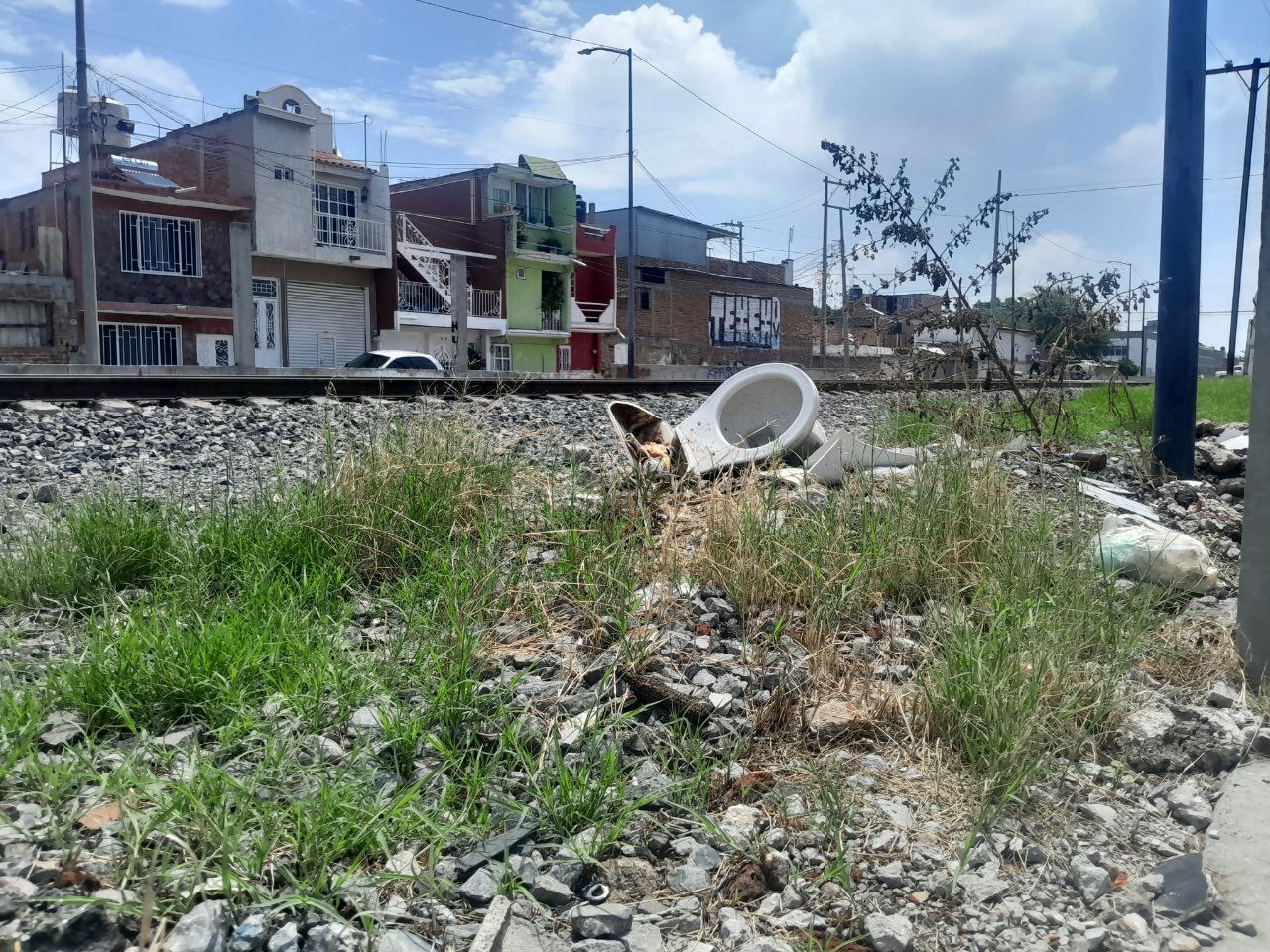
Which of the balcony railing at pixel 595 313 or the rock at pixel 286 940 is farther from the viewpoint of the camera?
the balcony railing at pixel 595 313

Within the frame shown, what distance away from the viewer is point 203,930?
1.93m

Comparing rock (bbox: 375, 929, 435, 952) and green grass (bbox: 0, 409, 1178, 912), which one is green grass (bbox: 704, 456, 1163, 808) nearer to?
green grass (bbox: 0, 409, 1178, 912)

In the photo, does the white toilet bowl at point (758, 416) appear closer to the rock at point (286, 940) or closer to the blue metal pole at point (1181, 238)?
the blue metal pole at point (1181, 238)

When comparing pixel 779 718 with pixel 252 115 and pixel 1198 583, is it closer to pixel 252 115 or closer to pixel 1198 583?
pixel 1198 583

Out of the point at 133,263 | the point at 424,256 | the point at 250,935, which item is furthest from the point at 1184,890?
the point at 424,256

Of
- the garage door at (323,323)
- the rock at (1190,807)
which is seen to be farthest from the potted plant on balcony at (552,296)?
the rock at (1190,807)

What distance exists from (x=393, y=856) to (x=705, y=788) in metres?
0.87

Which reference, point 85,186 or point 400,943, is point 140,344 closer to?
point 85,186

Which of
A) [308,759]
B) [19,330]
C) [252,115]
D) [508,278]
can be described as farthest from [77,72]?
[308,759]

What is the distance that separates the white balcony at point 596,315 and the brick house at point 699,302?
1.25 meters

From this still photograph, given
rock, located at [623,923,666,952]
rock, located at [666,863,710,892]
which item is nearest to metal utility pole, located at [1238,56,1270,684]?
rock, located at [666,863,710,892]

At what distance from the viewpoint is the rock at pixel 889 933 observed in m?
2.11

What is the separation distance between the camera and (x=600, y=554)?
3.99m

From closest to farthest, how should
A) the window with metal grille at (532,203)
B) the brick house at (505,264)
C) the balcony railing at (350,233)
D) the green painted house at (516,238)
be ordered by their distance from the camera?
the balcony railing at (350,233)
the brick house at (505,264)
the green painted house at (516,238)
the window with metal grille at (532,203)
